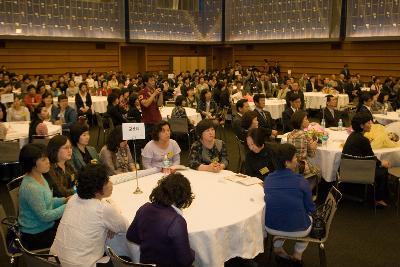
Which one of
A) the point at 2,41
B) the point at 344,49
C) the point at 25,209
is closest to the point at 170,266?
the point at 25,209

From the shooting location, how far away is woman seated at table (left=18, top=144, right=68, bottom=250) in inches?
129

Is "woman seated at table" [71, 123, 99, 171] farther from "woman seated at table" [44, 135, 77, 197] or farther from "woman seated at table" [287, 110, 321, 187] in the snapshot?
"woman seated at table" [287, 110, 321, 187]

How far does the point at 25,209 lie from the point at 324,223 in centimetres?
253

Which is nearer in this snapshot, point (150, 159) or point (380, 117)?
point (150, 159)

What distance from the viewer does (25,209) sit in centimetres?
336

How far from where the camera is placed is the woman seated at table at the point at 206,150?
190 inches

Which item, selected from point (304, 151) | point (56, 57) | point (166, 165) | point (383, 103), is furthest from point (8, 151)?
point (56, 57)

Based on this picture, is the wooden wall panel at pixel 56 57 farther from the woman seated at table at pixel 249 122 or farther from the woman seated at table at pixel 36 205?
the woman seated at table at pixel 36 205

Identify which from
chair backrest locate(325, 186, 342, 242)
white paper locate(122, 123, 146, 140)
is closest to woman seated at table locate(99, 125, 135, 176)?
white paper locate(122, 123, 146, 140)

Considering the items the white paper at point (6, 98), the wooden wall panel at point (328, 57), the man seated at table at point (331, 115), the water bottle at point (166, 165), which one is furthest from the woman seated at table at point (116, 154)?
the wooden wall panel at point (328, 57)

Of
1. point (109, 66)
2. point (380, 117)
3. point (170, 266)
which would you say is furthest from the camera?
point (109, 66)

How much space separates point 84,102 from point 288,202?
342 inches

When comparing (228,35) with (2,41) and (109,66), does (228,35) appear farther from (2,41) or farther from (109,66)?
(2,41)

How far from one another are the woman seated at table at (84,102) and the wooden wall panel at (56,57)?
7.90 meters
